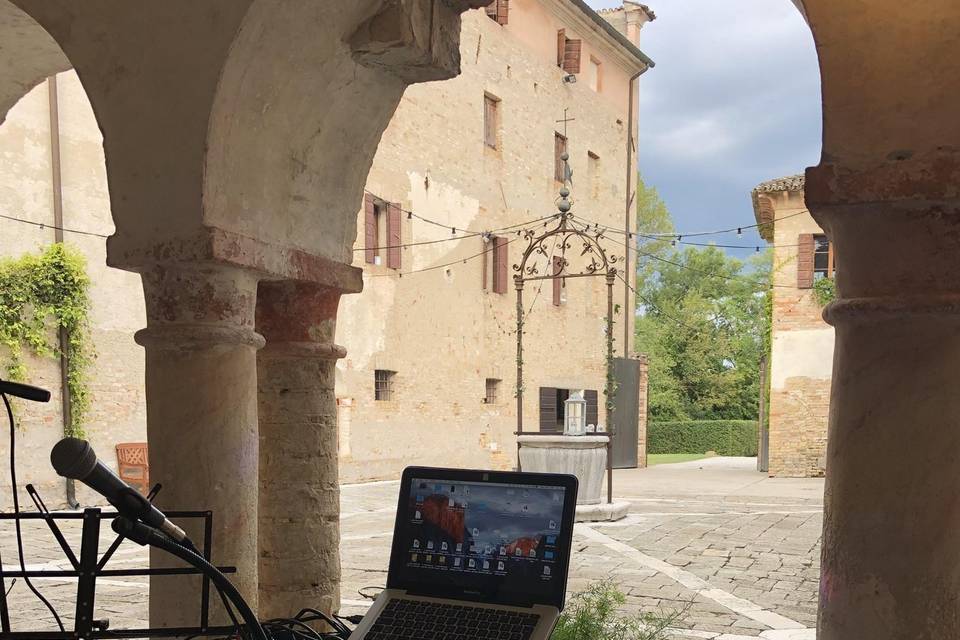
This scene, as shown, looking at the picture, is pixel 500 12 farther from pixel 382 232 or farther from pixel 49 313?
pixel 49 313

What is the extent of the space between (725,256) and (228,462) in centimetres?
3577

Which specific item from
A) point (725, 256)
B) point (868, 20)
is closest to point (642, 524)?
point (868, 20)

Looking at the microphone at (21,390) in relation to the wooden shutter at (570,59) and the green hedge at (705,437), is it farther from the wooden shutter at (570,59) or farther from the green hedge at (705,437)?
the green hedge at (705,437)

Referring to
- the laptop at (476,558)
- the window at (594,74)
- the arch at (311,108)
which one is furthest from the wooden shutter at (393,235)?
the laptop at (476,558)

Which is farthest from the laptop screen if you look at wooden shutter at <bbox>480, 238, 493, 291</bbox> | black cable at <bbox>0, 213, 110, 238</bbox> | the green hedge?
the green hedge

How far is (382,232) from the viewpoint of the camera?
14.9m

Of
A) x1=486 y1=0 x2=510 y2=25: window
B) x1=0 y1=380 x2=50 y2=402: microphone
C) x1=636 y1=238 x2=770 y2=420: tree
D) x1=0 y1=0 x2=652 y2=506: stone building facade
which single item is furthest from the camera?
x1=636 y1=238 x2=770 y2=420: tree

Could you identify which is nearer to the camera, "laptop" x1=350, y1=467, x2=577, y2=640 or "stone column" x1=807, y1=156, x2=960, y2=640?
"laptop" x1=350, y1=467, x2=577, y2=640

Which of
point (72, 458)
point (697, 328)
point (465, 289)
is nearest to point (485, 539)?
point (72, 458)

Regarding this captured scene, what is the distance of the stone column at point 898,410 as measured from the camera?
83.2 inches

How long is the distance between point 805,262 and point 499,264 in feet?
18.0

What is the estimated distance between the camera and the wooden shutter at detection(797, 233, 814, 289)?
1656 cm

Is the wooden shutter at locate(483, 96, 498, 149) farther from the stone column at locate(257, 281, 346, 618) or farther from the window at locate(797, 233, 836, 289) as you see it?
the stone column at locate(257, 281, 346, 618)

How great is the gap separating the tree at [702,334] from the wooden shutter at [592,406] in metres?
9.52
